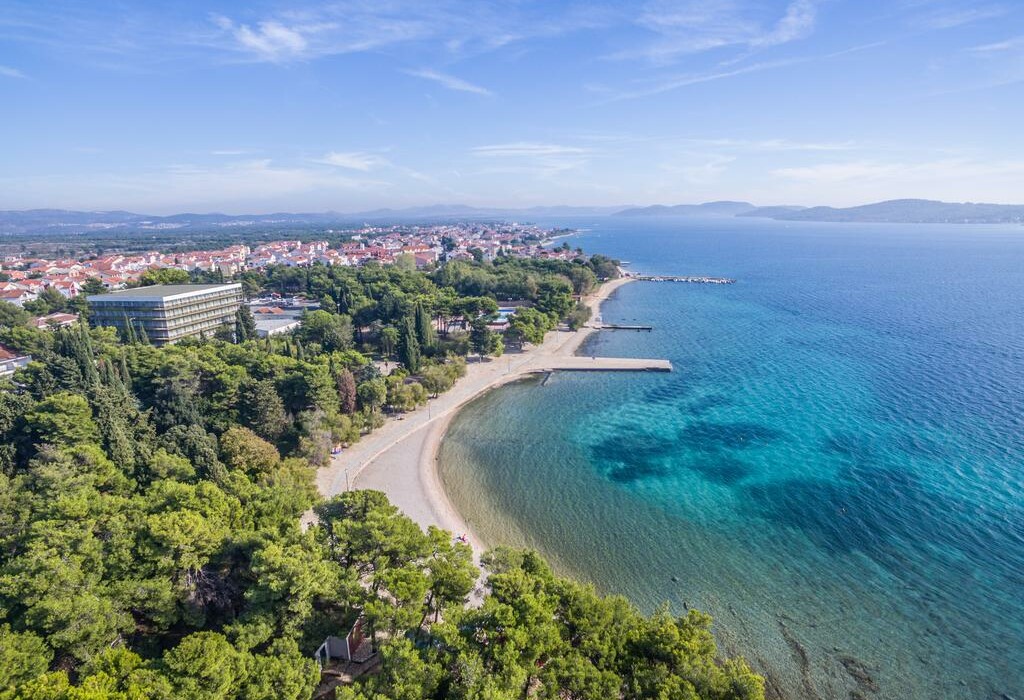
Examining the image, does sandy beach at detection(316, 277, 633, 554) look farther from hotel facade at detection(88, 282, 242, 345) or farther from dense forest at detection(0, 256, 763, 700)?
hotel facade at detection(88, 282, 242, 345)

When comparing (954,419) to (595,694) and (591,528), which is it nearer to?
(591,528)

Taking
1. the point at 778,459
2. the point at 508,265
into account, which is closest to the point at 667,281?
the point at 508,265

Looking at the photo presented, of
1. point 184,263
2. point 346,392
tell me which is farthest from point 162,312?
point 184,263

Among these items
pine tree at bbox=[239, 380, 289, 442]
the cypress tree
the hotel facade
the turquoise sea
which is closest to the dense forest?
pine tree at bbox=[239, 380, 289, 442]

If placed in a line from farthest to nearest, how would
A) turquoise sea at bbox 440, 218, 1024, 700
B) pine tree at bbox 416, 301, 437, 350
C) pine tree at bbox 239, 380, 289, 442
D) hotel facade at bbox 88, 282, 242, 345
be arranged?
pine tree at bbox 416, 301, 437, 350 → hotel facade at bbox 88, 282, 242, 345 → pine tree at bbox 239, 380, 289, 442 → turquoise sea at bbox 440, 218, 1024, 700

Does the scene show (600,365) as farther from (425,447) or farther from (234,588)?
(234,588)
